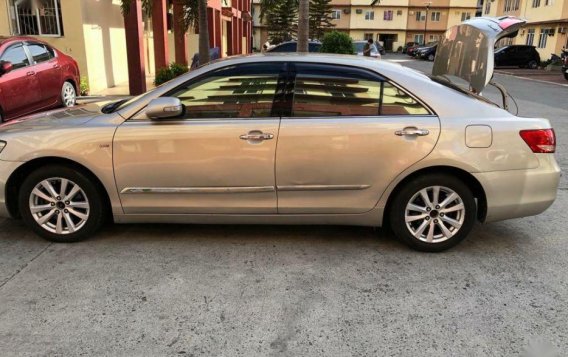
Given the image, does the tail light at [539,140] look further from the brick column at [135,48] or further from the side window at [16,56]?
the brick column at [135,48]

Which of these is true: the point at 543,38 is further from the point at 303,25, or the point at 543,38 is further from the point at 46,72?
the point at 46,72

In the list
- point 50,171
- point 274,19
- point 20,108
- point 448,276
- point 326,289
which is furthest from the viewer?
→ point 274,19

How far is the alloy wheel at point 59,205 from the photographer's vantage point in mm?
4203

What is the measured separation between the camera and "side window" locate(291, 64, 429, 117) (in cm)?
412

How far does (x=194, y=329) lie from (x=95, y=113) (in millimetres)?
2243

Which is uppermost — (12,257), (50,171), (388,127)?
(388,127)

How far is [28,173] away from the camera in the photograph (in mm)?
4285

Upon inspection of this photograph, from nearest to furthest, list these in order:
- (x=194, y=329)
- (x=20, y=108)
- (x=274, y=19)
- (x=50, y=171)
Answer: (x=194, y=329) → (x=50, y=171) → (x=20, y=108) → (x=274, y=19)

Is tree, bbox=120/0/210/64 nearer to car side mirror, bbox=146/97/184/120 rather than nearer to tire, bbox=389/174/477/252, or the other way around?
car side mirror, bbox=146/97/184/120

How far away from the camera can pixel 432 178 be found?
411 centimetres

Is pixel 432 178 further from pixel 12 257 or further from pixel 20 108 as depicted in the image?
pixel 20 108

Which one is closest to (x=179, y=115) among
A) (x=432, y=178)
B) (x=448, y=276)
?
(x=432, y=178)

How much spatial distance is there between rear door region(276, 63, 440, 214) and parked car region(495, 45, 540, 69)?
115 feet

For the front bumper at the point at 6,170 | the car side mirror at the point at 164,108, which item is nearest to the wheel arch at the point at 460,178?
the car side mirror at the point at 164,108
